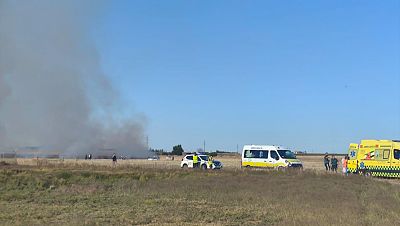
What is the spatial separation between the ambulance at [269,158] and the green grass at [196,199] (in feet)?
23.9

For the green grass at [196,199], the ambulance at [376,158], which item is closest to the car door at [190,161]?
the green grass at [196,199]

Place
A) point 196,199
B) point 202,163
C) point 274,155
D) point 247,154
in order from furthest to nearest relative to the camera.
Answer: point 202,163
point 247,154
point 274,155
point 196,199

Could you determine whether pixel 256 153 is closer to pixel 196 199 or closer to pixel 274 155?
pixel 274 155

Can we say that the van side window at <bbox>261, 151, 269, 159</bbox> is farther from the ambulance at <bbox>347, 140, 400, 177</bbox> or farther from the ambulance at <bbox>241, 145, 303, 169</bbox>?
the ambulance at <bbox>347, 140, 400, 177</bbox>

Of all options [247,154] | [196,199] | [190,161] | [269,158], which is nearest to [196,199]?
[196,199]

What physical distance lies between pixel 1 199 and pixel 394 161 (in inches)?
1092

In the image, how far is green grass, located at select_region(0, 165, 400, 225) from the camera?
51.6ft

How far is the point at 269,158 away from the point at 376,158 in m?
8.54

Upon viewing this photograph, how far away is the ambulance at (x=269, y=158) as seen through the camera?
42438mm

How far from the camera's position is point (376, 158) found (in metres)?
39.4

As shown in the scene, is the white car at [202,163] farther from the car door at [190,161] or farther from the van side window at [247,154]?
the van side window at [247,154]

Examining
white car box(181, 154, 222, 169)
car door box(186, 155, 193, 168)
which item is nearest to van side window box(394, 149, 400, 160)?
white car box(181, 154, 222, 169)

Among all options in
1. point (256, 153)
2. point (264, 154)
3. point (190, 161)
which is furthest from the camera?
point (190, 161)

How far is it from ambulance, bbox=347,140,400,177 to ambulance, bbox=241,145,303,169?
461cm
